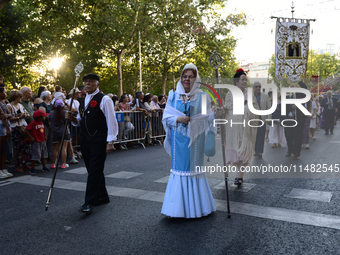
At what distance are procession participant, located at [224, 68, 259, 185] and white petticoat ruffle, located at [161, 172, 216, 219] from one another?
0.99m

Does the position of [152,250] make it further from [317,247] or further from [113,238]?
[317,247]

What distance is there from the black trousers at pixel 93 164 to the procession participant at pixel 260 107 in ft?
7.34

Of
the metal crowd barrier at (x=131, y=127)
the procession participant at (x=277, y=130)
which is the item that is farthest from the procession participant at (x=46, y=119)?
the procession participant at (x=277, y=130)

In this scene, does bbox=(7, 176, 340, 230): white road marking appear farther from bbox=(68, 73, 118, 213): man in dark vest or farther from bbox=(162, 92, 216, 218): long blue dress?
bbox=(68, 73, 118, 213): man in dark vest

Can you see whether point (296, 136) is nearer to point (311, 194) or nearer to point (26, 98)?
point (311, 194)

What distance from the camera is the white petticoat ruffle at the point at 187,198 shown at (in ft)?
14.4

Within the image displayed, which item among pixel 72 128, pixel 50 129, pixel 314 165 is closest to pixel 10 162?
pixel 50 129

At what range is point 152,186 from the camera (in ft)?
20.9

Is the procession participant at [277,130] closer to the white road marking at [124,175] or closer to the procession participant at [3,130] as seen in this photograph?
the white road marking at [124,175]

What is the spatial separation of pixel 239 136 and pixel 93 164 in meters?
2.34

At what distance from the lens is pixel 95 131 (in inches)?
198

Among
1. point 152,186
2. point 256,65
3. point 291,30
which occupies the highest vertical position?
point 256,65

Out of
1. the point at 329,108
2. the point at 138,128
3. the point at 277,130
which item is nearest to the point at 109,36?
the point at 138,128

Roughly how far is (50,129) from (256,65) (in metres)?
131
